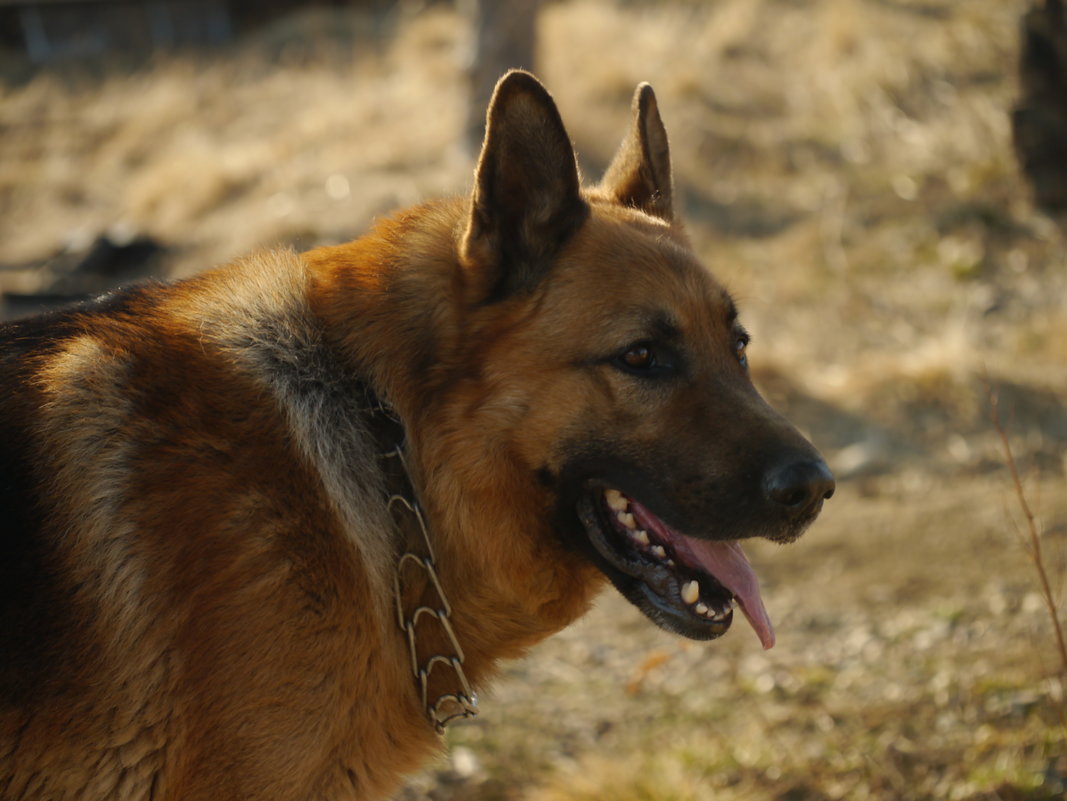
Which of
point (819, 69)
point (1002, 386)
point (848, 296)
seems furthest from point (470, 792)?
point (819, 69)

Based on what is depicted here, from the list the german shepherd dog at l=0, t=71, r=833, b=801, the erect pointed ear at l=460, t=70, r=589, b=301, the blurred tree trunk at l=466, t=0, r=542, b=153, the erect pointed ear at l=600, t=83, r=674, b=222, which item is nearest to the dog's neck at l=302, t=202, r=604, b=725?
the german shepherd dog at l=0, t=71, r=833, b=801

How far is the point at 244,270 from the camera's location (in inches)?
116

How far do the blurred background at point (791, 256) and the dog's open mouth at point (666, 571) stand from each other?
811 millimetres

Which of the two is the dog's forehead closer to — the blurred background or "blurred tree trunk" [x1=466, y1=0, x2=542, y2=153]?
the blurred background

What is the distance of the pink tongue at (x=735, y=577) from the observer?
2.88m

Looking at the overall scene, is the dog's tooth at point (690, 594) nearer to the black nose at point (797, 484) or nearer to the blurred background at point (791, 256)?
the black nose at point (797, 484)

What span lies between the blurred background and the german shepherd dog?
752 mm

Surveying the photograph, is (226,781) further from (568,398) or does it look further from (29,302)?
(29,302)

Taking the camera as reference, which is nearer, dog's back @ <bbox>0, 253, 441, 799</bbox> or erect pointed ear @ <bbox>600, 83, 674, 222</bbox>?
dog's back @ <bbox>0, 253, 441, 799</bbox>

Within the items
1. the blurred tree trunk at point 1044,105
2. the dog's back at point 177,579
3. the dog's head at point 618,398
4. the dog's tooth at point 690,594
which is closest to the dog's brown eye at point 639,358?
the dog's head at point 618,398

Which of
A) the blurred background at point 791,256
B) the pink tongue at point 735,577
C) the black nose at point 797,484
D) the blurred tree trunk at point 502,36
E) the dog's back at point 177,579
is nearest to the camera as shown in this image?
the dog's back at point 177,579

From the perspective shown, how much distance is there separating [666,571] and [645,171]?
1398 mm

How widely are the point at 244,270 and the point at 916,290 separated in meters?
7.21

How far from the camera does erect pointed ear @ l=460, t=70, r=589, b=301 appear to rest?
2752 mm
